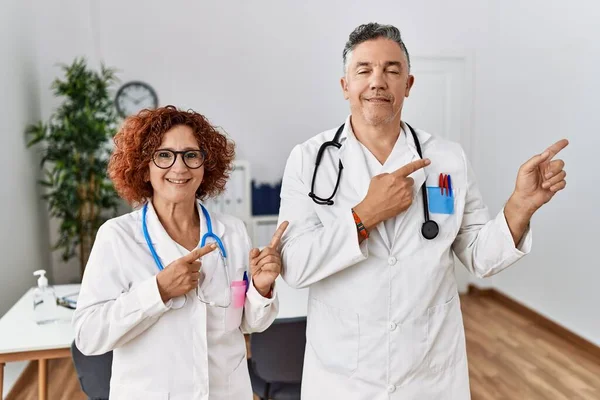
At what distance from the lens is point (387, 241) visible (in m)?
1.42

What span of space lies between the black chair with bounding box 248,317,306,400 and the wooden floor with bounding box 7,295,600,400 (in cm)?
142

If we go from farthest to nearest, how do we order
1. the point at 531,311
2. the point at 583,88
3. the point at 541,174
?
1. the point at 531,311
2. the point at 583,88
3. the point at 541,174

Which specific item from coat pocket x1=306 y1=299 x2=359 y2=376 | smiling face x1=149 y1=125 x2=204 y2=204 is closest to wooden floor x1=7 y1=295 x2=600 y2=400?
coat pocket x1=306 y1=299 x2=359 y2=376

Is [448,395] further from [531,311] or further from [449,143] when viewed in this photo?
[531,311]

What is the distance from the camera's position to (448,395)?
144 centimetres

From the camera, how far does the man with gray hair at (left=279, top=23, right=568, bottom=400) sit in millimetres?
1347

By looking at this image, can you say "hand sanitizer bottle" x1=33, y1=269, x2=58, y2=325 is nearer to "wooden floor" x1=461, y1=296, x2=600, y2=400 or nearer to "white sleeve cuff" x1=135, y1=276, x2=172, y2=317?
"white sleeve cuff" x1=135, y1=276, x2=172, y2=317

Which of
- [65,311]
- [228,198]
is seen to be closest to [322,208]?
[65,311]

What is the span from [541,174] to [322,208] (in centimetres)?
57

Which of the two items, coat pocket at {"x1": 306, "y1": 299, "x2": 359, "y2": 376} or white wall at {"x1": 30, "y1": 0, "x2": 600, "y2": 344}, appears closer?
coat pocket at {"x1": 306, "y1": 299, "x2": 359, "y2": 376}

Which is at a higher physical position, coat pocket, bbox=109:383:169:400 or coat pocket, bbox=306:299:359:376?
coat pocket, bbox=306:299:359:376

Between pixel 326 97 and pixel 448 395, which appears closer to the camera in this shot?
pixel 448 395

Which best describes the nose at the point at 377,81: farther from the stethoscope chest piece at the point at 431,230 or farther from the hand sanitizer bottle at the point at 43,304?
the hand sanitizer bottle at the point at 43,304

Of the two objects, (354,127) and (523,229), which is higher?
(354,127)
